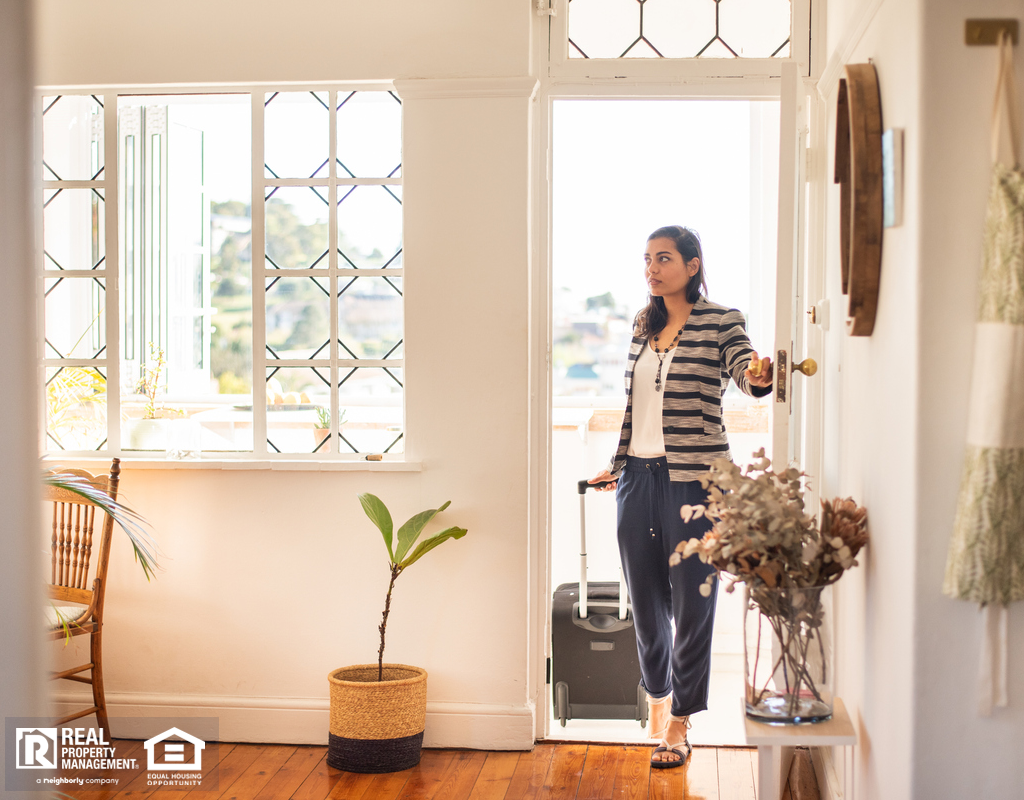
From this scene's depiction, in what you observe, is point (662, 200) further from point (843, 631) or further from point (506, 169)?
point (843, 631)

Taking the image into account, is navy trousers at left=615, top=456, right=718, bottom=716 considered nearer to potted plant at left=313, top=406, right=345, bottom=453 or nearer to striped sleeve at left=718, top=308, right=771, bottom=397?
striped sleeve at left=718, top=308, right=771, bottom=397

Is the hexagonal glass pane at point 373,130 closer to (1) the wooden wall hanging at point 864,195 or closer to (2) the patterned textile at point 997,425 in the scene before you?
(1) the wooden wall hanging at point 864,195

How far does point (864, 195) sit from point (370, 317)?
5.61ft

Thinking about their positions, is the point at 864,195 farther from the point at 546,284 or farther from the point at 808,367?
the point at 546,284

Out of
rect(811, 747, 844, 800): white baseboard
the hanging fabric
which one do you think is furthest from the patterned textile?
rect(811, 747, 844, 800): white baseboard

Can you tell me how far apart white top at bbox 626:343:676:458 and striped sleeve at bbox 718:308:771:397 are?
15 centimetres

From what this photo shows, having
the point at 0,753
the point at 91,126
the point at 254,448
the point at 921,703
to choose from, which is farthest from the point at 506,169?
the point at 0,753

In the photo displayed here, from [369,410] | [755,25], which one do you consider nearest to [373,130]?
[369,410]

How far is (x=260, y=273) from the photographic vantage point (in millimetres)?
2957

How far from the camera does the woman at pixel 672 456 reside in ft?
8.41

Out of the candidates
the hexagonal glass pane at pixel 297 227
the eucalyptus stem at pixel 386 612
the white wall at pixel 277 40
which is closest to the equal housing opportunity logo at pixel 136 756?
the eucalyptus stem at pixel 386 612

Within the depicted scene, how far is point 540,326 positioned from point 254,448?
3.43 feet

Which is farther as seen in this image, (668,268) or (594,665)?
(594,665)

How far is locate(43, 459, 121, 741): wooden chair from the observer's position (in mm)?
2715
